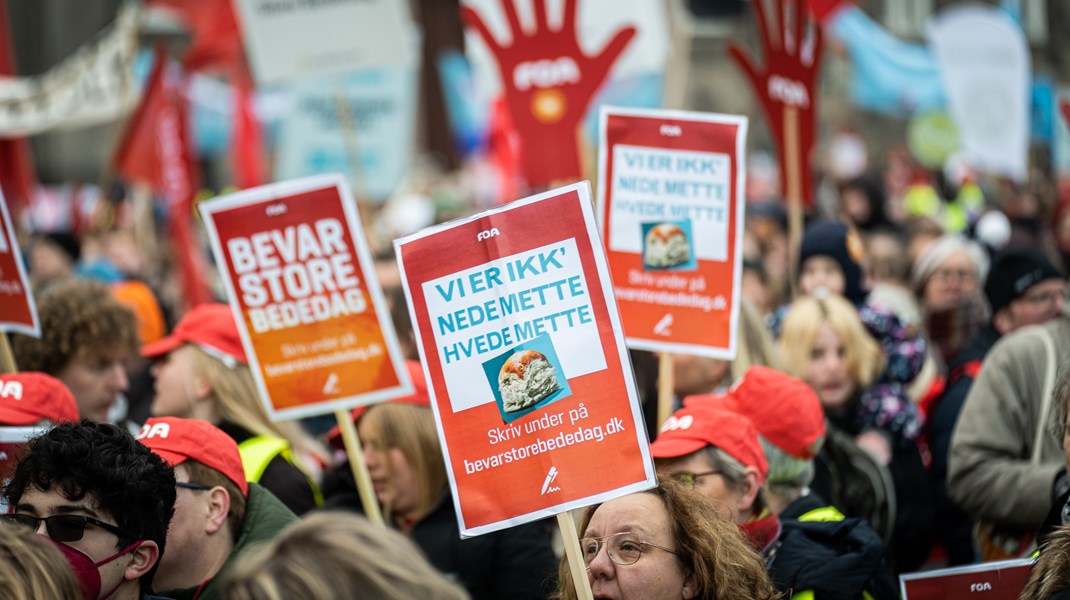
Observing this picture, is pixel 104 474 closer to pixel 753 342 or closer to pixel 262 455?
pixel 262 455

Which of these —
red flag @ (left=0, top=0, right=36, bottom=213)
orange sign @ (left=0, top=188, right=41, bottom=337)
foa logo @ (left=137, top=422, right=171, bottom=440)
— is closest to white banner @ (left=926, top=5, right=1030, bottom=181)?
red flag @ (left=0, top=0, right=36, bottom=213)

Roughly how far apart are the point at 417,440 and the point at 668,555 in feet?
4.79

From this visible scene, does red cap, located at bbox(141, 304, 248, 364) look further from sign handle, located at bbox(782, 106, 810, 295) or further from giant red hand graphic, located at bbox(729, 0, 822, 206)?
giant red hand graphic, located at bbox(729, 0, 822, 206)

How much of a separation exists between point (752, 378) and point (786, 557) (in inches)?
29.9

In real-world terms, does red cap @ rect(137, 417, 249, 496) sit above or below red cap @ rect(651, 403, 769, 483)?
above

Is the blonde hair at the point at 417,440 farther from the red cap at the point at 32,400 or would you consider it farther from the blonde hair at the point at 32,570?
the blonde hair at the point at 32,570

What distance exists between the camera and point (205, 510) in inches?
146

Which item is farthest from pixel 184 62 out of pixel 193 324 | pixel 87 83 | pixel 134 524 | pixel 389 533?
pixel 389 533

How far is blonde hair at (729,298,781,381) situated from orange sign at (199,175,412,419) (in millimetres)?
1611

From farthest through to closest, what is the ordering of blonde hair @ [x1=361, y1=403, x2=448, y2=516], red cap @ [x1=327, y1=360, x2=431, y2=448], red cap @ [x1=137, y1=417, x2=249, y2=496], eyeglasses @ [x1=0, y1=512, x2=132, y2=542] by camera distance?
red cap @ [x1=327, y1=360, x2=431, y2=448] → blonde hair @ [x1=361, y1=403, x2=448, y2=516] → red cap @ [x1=137, y1=417, x2=249, y2=496] → eyeglasses @ [x1=0, y1=512, x2=132, y2=542]

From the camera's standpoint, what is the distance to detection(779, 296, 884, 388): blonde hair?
227 inches

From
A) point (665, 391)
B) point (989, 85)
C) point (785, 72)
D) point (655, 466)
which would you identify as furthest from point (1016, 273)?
point (989, 85)

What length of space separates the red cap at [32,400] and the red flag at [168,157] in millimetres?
5022

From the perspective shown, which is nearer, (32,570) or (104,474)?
(32,570)
